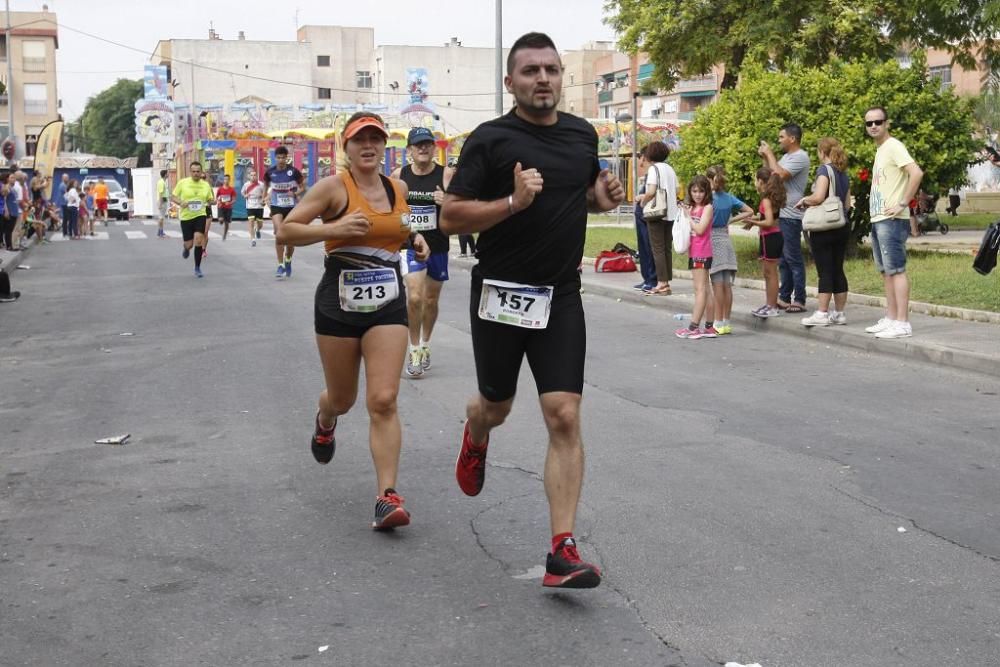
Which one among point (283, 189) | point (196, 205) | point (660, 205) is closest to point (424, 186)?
point (660, 205)

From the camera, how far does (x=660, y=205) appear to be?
52.5 feet

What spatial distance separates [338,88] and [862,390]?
103 metres

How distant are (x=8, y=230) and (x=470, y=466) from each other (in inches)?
977

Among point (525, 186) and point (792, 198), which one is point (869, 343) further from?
point (525, 186)

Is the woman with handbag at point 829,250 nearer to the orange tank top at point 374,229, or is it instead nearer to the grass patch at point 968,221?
the orange tank top at point 374,229

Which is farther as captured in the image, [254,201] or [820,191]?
[254,201]

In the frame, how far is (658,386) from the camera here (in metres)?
9.86

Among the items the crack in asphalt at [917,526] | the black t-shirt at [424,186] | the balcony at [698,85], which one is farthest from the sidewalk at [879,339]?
the balcony at [698,85]

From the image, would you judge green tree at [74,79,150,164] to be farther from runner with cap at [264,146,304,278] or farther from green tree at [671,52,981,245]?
green tree at [671,52,981,245]

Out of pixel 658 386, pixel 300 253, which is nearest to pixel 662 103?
pixel 300 253

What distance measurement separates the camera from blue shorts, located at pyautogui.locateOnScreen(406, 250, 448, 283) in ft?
33.4

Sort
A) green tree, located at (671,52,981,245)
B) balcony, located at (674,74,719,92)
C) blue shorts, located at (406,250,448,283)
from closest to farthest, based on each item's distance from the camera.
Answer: blue shorts, located at (406,250,448,283), green tree, located at (671,52,981,245), balcony, located at (674,74,719,92)

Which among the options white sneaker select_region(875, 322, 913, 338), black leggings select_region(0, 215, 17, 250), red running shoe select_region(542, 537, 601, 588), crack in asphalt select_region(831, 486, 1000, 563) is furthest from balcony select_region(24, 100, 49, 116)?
red running shoe select_region(542, 537, 601, 588)

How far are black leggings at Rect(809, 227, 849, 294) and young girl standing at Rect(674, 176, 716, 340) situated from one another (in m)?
1.08
